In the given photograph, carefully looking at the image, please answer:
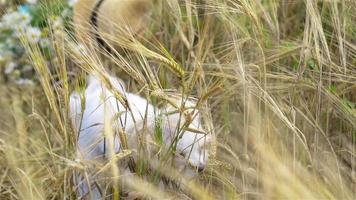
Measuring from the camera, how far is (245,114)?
1.98m

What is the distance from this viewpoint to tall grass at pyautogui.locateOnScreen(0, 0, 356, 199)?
1732 millimetres

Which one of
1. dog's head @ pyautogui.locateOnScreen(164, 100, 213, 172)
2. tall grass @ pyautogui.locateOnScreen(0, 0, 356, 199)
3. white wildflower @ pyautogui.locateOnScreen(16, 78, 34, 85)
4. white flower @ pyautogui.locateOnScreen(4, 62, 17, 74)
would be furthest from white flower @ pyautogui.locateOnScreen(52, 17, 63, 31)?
white flower @ pyautogui.locateOnScreen(4, 62, 17, 74)

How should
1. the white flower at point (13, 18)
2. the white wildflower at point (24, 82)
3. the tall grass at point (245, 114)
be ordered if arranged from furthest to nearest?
1. the white wildflower at point (24, 82)
2. the white flower at point (13, 18)
3. the tall grass at point (245, 114)

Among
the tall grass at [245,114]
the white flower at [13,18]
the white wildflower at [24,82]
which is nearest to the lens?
the tall grass at [245,114]

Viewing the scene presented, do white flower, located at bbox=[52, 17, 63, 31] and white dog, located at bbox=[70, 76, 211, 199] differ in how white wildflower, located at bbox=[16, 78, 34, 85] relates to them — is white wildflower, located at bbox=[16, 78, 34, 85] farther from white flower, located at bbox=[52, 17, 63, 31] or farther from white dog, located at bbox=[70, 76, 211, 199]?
white dog, located at bbox=[70, 76, 211, 199]

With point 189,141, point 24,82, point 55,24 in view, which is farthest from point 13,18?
point 189,141

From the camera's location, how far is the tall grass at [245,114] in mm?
1732

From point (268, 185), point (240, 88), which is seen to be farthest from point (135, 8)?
point (268, 185)

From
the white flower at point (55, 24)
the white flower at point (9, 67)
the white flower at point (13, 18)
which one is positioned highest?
the white flower at point (55, 24)

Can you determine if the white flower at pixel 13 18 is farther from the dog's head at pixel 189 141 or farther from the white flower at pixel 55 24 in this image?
the dog's head at pixel 189 141

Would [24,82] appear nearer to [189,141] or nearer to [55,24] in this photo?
[55,24]

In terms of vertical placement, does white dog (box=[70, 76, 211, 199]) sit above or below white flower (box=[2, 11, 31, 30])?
below

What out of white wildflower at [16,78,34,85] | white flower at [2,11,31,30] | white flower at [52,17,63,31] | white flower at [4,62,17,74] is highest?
white flower at [52,17,63,31]

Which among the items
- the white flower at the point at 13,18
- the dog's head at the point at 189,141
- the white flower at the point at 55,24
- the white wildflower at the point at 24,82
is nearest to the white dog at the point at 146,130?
the dog's head at the point at 189,141
